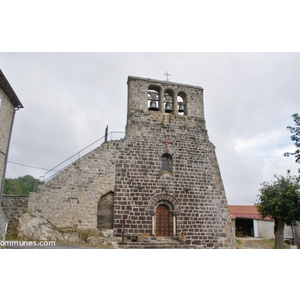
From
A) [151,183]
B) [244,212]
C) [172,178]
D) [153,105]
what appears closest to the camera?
[151,183]

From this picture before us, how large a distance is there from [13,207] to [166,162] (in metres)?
8.37

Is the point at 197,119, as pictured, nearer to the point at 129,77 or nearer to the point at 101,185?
the point at 129,77

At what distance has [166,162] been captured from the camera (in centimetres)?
1502

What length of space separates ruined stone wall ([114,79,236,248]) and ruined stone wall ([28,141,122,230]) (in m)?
0.79

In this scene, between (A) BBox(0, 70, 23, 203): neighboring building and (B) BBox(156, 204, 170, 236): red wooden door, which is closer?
(A) BBox(0, 70, 23, 203): neighboring building

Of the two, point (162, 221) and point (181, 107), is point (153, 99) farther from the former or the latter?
point (162, 221)

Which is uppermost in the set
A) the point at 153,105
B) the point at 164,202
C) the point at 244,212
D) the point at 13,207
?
the point at 153,105

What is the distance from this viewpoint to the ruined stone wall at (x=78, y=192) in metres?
12.2

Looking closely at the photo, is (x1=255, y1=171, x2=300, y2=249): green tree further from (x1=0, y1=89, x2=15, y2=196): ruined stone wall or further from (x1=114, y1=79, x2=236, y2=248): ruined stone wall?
(x1=0, y1=89, x2=15, y2=196): ruined stone wall

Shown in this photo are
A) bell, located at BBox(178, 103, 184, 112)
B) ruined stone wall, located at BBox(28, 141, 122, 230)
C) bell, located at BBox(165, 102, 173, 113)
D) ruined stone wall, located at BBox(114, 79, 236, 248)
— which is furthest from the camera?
bell, located at BBox(178, 103, 184, 112)

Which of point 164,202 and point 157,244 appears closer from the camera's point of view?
point 157,244

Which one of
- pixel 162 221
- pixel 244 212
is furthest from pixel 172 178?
pixel 244 212

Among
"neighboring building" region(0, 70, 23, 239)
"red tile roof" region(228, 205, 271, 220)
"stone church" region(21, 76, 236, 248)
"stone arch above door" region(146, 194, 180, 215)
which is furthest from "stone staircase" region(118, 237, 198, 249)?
"red tile roof" region(228, 205, 271, 220)

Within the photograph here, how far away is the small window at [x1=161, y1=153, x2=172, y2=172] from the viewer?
48.8 feet
